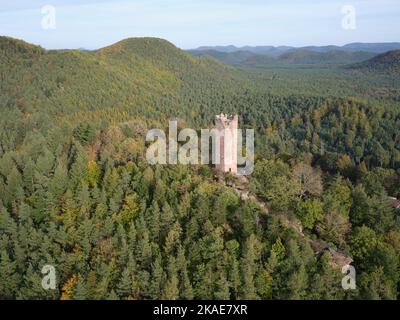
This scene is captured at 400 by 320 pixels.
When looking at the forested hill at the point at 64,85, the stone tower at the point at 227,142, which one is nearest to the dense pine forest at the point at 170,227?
Answer: the stone tower at the point at 227,142

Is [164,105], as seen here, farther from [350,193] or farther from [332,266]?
[332,266]

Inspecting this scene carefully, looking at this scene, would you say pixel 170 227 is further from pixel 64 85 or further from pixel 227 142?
pixel 64 85

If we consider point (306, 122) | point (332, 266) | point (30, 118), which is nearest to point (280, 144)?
point (306, 122)

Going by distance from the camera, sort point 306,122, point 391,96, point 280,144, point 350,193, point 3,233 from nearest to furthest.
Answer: point 3,233, point 350,193, point 280,144, point 306,122, point 391,96

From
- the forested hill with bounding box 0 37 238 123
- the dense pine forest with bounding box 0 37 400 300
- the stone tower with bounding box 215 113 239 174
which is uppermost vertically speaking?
the forested hill with bounding box 0 37 238 123

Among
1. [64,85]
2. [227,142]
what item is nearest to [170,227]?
[227,142]

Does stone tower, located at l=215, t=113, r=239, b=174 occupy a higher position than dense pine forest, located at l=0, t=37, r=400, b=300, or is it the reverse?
stone tower, located at l=215, t=113, r=239, b=174

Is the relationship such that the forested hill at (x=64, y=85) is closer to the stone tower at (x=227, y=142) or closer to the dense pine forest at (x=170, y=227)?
the dense pine forest at (x=170, y=227)

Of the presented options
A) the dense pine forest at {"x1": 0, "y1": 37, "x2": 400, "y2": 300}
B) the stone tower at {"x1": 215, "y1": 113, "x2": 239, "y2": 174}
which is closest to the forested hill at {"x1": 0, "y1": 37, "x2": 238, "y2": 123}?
the dense pine forest at {"x1": 0, "y1": 37, "x2": 400, "y2": 300}

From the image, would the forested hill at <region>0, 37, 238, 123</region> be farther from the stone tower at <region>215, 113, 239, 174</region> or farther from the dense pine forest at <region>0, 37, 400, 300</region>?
the stone tower at <region>215, 113, 239, 174</region>
